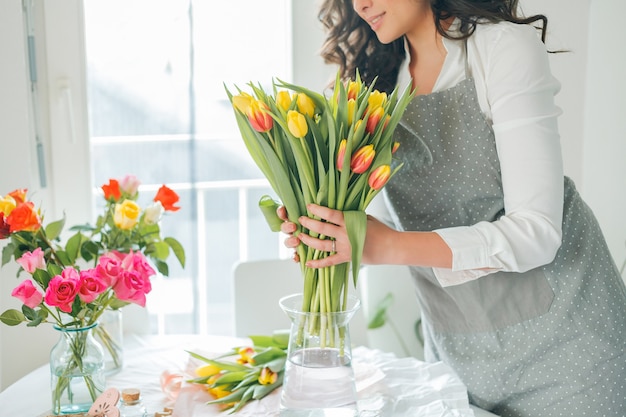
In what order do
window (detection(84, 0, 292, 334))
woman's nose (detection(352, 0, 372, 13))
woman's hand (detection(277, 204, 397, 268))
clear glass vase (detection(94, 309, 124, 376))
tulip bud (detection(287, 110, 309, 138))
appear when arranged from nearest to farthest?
tulip bud (detection(287, 110, 309, 138)) → woman's hand (detection(277, 204, 397, 268)) → woman's nose (detection(352, 0, 372, 13)) → clear glass vase (detection(94, 309, 124, 376)) → window (detection(84, 0, 292, 334))

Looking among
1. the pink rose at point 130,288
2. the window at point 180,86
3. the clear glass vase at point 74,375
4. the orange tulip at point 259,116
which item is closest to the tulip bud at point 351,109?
the orange tulip at point 259,116

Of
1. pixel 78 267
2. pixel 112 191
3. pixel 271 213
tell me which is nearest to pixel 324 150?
pixel 271 213

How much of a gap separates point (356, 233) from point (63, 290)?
18.3 inches

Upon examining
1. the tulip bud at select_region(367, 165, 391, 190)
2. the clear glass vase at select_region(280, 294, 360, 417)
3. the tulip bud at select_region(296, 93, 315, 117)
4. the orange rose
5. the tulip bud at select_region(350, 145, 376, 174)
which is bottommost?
the clear glass vase at select_region(280, 294, 360, 417)

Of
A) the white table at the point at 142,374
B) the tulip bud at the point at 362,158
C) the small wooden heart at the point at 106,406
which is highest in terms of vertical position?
the tulip bud at the point at 362,158

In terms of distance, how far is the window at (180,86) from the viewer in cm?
219

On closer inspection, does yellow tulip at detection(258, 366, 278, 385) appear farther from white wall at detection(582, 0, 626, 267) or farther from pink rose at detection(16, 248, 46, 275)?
white wall at detection(582, 0, 626, 267)

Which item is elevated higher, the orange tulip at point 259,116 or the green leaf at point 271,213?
the orange tulip at point 259,116

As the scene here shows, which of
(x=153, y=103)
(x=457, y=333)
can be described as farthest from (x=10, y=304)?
(x=457, y=333)

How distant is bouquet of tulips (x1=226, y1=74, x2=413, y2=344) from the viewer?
1043mm

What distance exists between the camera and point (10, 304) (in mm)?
1770

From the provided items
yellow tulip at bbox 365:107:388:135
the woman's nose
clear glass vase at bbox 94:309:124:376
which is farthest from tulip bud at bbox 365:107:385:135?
clear glass vase at bbox 94:309:124:376

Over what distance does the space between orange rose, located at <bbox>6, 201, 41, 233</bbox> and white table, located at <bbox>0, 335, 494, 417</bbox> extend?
0.33m

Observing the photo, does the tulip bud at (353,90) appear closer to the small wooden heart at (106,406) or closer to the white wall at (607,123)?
the small wooden heart at (106,406)
